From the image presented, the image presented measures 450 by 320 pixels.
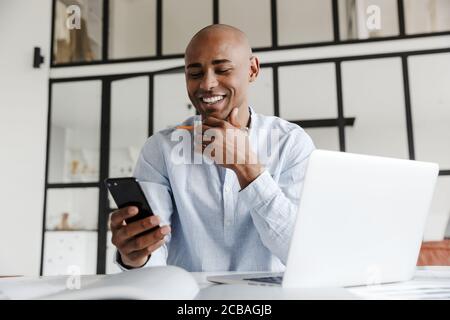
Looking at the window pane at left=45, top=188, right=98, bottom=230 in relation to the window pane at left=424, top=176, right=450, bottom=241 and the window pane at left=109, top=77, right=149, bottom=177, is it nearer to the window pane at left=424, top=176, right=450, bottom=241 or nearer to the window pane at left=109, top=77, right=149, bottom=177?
the window pane at left=109, top=77, right=149, bottom=177

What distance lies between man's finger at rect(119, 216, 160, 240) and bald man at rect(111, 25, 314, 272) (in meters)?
0.19

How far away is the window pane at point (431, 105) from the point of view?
3.26 meters

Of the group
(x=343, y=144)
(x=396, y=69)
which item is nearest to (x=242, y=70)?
(x=343, y=144)

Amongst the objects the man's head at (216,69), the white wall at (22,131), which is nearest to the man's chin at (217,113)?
the man's head at (216,69)

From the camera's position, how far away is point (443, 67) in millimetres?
3326

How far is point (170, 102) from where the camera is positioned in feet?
12.3

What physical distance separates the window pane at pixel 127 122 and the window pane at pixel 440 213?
2.21 meters

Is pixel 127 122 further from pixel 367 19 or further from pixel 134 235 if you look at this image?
pixel 134 235

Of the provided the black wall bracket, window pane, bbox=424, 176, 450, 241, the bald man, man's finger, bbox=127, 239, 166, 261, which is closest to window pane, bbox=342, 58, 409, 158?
window pane, bbox=424, 176, 450, 241

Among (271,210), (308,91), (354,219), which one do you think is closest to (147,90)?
(308,91)

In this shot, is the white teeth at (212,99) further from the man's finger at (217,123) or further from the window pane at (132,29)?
the window pane at (132,29)

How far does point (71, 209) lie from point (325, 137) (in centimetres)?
217

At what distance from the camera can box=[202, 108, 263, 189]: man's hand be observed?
94 centimetres

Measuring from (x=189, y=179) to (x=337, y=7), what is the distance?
280 cm
